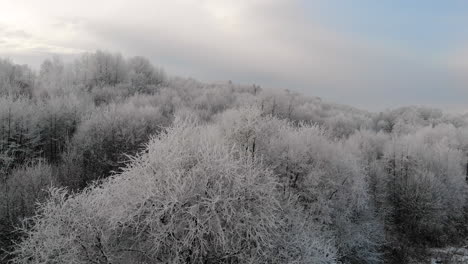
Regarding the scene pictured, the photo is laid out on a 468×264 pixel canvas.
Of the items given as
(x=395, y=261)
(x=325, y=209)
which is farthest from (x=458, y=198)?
(x=325, y=209)

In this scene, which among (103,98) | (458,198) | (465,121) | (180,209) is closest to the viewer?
(180,209)

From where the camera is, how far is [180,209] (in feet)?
44.7

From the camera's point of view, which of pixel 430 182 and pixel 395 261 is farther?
pixel 430 182

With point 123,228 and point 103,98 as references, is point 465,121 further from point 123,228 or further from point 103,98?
point 123,228

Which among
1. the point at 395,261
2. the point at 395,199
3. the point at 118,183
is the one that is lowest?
the point at 395,261

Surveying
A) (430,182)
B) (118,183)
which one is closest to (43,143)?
(118,183)

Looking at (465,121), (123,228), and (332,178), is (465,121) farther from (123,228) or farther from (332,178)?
(123,228)

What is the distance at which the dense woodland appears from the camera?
13953 millimetres

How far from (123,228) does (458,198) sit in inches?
1216

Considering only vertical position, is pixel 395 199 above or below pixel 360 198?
below

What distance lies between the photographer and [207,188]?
1438 centimetres

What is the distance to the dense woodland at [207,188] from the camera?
1395 cm

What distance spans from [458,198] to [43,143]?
35.6 metres

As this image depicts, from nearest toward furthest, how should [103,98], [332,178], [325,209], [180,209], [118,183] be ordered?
[180,209] → [118,183] → [325,209] → [332,178] → [103,98]
